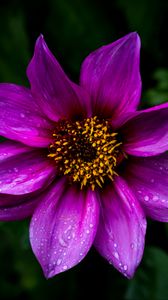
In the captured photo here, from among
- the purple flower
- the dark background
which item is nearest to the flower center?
the purple flower

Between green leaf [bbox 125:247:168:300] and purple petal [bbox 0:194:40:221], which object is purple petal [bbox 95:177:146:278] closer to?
purple petal [bbox 0:194:40:221]

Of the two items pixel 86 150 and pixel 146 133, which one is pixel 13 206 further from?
pixel 146 133

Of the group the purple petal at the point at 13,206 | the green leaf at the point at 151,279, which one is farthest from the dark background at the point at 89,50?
the purple petal at the point at 13,206

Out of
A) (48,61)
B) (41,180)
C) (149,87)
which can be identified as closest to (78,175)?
(41,180)

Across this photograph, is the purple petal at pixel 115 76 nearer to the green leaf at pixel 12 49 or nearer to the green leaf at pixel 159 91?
the green leaf at pixel 159 91

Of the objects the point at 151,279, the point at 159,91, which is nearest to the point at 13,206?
the point at 159,91

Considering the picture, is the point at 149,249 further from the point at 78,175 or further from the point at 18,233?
the point at 78,175

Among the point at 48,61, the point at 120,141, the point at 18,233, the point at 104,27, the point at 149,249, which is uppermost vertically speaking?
the point at 104,27

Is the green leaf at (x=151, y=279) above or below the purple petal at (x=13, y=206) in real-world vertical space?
below
